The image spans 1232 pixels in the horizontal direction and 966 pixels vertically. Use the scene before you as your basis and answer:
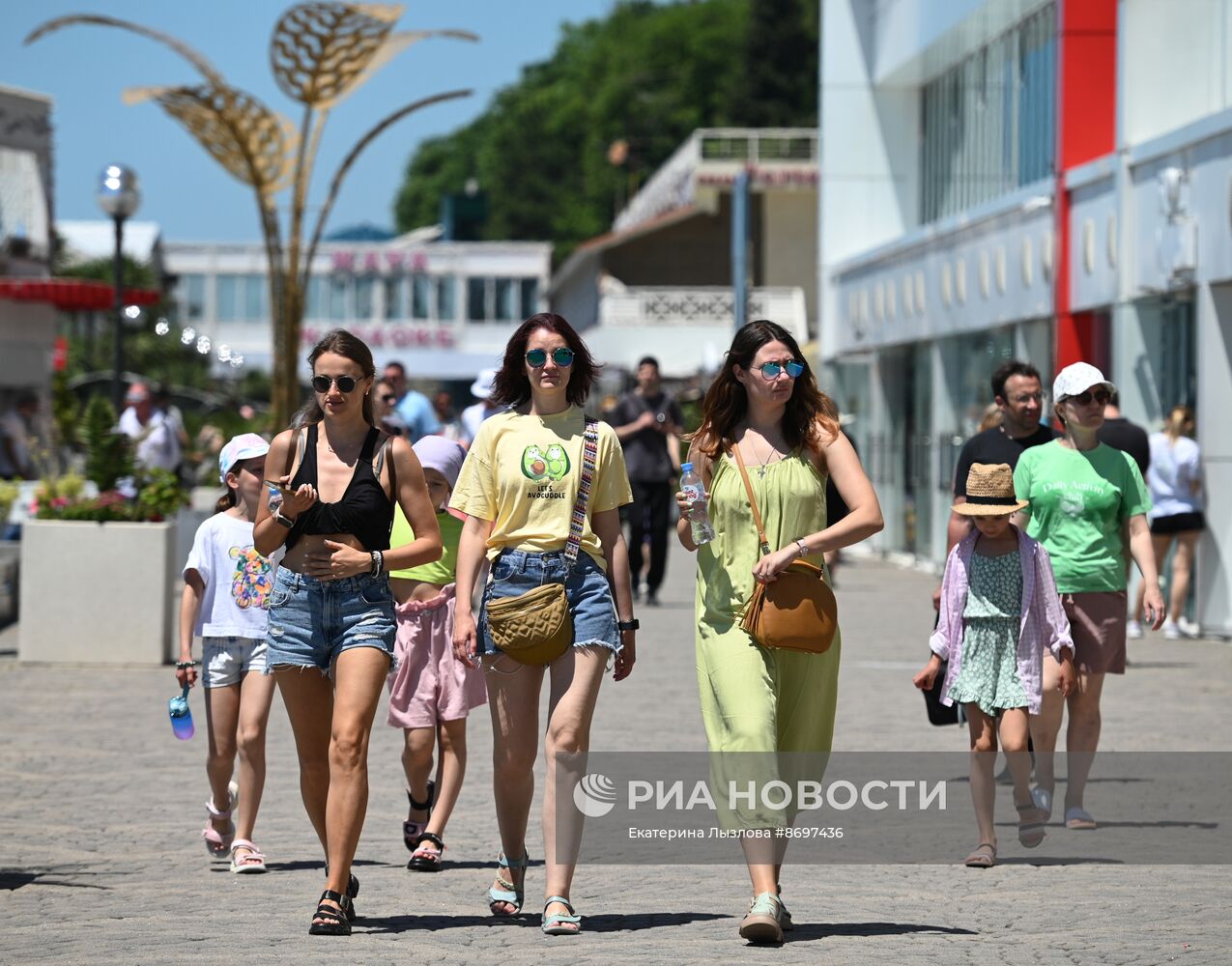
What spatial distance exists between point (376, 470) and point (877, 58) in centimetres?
2605

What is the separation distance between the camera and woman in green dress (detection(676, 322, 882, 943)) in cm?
643

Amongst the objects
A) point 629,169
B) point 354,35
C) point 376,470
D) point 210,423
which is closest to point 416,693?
point 376,470

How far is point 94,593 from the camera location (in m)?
14.7

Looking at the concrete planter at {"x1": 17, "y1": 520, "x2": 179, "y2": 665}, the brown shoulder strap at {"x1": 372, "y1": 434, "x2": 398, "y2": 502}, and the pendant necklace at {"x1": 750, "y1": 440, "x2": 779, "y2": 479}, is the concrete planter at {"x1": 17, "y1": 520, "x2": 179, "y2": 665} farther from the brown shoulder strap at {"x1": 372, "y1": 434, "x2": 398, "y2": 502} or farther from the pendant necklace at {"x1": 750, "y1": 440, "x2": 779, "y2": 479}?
the pendant necklace at {"x1": 750, "y1": 440, "x2": 779, "y2": 479}

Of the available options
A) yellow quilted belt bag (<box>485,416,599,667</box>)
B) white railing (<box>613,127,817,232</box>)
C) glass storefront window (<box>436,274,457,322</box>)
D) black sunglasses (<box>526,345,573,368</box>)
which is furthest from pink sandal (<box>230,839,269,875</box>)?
glass storefront window (<box>436,274,457,322</box>)

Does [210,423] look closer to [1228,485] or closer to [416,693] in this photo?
[1228,485]

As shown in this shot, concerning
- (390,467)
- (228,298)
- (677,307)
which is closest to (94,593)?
(390,467)

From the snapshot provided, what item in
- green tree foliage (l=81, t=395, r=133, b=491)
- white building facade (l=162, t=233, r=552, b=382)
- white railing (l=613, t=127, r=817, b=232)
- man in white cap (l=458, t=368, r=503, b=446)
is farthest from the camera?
white building facade (l=162, t=233, r=552, b=382)

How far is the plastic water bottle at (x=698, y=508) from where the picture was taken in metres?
6.50

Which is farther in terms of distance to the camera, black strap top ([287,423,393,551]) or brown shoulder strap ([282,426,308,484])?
brown shoulder strap ([282,426,308,484])

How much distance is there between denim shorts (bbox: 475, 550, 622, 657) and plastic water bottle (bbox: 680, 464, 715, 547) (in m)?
0.34

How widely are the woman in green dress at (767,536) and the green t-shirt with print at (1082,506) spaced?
2.38m

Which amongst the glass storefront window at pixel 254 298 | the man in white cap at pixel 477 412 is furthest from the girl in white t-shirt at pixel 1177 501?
the glass storefront window at pixel 254 298

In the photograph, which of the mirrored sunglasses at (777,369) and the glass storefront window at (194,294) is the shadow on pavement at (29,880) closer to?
the mirrored sunglasses at (777,369)
